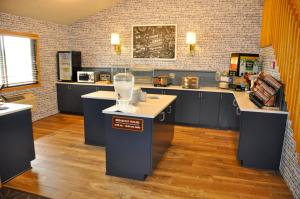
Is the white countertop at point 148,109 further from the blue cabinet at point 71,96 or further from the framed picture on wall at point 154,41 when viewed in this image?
the blue cabinet at point 71,96

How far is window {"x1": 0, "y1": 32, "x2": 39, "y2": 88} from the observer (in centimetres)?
429

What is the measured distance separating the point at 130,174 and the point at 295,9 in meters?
2.57

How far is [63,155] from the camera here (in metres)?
3.37

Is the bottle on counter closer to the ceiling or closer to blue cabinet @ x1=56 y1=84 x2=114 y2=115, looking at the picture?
blue cabinet @ x1=56 y1=84 x2=114 y2=115

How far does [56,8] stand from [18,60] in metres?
1.34

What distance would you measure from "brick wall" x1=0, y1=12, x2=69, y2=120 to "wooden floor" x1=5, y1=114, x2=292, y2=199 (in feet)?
5.12

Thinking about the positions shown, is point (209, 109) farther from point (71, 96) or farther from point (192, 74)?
point (71, 96)

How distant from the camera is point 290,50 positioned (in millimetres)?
2455

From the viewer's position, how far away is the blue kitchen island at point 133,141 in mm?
2566

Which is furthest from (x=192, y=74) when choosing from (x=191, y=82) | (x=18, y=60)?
(x=18, y=60)

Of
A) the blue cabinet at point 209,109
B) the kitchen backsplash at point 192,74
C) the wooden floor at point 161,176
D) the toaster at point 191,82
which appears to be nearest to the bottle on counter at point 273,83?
the wooden floor at point 161,176

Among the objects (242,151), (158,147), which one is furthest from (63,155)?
(242,151)

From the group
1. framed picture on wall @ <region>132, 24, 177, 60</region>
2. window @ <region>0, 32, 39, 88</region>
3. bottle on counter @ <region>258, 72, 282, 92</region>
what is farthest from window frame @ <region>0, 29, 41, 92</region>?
bottle on counter @ <region>258, 72, 282, 92</region>

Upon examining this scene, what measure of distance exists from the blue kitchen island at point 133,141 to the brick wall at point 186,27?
8.72 feet
